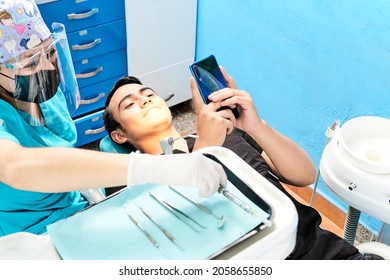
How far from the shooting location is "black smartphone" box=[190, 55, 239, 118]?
1.46 metres

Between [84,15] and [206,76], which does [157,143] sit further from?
[84,15]

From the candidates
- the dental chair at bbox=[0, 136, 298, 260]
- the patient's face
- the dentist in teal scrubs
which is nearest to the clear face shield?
the dentist in teal scrubs

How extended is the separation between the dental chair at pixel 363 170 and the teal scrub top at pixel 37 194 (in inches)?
33.5

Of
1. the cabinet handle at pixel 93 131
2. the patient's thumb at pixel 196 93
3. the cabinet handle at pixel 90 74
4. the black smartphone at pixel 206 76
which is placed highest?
the black smartphone at pixel 206 76

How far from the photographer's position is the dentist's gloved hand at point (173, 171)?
1026 mm

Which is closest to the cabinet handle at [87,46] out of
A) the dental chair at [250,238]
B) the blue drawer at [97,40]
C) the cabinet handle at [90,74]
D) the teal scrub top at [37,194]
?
the blue drawer at [97,40]

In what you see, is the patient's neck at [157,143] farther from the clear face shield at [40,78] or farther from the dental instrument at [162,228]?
the dental instrument at [162,228]

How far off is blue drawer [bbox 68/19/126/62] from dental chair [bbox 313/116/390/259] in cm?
149

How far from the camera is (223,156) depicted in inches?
46.2

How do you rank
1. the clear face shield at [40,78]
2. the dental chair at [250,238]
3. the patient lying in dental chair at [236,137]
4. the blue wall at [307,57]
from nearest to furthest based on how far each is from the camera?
the dental chair at [250,238] < the clear face shield at [40,78] < the patient lying in dental chair at [236,137] < the blue wall at [307,57]

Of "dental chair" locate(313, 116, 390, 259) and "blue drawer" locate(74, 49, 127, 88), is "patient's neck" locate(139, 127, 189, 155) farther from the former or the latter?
"blue drawer" locate(74, 49, 127, 88)

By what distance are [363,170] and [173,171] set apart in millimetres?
641

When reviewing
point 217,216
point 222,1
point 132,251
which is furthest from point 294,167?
point 222,1

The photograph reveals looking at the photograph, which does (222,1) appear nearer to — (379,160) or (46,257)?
(379,160)
